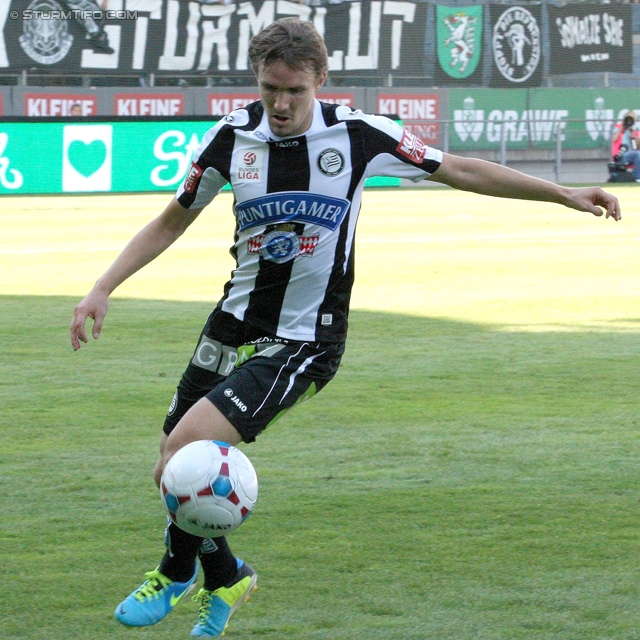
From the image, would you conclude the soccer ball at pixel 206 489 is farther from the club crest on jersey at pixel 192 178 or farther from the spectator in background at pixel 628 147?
the spectator in background at pixel 628 147

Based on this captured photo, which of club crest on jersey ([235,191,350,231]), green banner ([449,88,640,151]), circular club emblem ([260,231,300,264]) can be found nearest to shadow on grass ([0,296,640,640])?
circular club emblem ([260,231,300,264])

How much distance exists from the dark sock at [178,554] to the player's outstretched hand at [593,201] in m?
1.82

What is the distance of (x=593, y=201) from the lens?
463 centimetres

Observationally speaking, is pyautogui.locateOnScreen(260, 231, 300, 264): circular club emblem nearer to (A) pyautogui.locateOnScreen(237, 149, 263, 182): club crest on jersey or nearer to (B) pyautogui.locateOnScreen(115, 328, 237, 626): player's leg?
(A) pyautogui.locateOnScreen(237, 149, 263, 182): club crest on jersey

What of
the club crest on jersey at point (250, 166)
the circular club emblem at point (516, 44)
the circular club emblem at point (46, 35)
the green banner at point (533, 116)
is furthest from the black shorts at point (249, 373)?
the circular club emblem at point (516, 44)

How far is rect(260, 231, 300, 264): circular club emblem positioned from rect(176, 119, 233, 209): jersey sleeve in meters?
0.27

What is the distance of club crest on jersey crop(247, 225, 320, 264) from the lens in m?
4.50

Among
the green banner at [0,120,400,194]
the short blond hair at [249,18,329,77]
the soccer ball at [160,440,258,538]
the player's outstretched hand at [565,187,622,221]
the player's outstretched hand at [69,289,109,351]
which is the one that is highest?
the short blond hair at [249,18,329,77]

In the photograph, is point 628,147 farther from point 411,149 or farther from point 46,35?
point 411,149

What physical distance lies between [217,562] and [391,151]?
162cm

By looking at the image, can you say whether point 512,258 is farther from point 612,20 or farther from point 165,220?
point 612,20

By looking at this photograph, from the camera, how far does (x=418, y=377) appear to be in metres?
8.65

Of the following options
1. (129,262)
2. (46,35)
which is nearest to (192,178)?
(129,262)

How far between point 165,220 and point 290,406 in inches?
33.1
